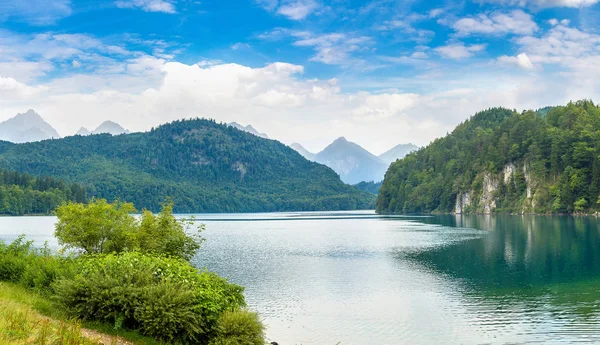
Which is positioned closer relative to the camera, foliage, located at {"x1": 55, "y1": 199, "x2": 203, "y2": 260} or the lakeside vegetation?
the lakeside vegetation

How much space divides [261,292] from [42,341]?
1073 inches

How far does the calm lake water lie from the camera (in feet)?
97.9

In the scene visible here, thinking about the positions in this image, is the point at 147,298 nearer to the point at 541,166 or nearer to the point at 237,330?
the point at 237,330

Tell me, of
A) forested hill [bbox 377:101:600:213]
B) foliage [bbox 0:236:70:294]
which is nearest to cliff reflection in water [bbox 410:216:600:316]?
foliage [bbox 0:236:70:294]

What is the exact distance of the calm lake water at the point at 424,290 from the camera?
29.8 metres

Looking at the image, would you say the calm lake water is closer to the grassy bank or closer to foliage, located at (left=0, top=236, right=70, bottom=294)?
the grassy bank

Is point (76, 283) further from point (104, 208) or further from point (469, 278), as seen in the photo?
point (469, 278)

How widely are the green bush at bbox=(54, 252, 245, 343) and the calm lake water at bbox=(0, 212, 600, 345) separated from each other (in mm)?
7974

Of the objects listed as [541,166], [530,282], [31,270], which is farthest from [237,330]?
[541,166]

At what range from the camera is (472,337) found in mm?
28750

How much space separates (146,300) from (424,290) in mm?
26961

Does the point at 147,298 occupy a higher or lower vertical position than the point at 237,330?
higher

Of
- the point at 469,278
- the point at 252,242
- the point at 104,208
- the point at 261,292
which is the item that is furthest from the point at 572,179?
the point at 104,208

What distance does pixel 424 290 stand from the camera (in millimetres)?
42250
